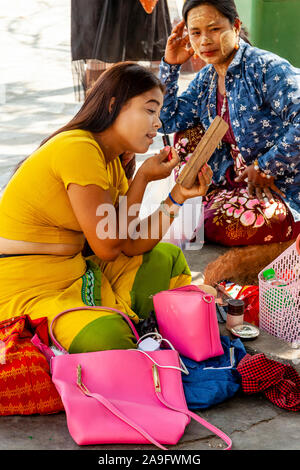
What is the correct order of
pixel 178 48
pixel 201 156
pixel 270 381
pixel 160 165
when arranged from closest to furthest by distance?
pixel 270 381 < pixel 201 156 < pixel 160 165 < pixel 178 48

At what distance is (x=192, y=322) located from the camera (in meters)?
2.14

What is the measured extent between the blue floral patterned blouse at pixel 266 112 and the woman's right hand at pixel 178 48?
0.48ft

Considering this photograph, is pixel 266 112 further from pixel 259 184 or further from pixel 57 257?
pixel 57 257

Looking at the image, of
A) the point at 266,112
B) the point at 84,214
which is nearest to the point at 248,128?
the point at 266,112

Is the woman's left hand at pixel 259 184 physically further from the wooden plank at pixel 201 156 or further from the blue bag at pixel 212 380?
the blue bag at pixel 212 380

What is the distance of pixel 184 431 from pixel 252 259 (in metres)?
1.43

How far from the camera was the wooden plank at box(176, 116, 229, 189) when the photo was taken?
2.29m

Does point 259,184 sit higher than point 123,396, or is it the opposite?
point 259,184

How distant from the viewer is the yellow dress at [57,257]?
2105 millimetres

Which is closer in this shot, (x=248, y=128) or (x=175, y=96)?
(x=248, y=128)

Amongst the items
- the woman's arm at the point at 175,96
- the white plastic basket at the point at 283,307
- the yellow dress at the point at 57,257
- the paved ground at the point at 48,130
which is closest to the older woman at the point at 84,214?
the yellow dress at the point at 57,257

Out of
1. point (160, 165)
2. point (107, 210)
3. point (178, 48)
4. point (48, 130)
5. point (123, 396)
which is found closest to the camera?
point (123, 396)

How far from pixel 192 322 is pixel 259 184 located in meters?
1.15

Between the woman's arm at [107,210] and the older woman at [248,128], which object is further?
the older woman at [248,128]
